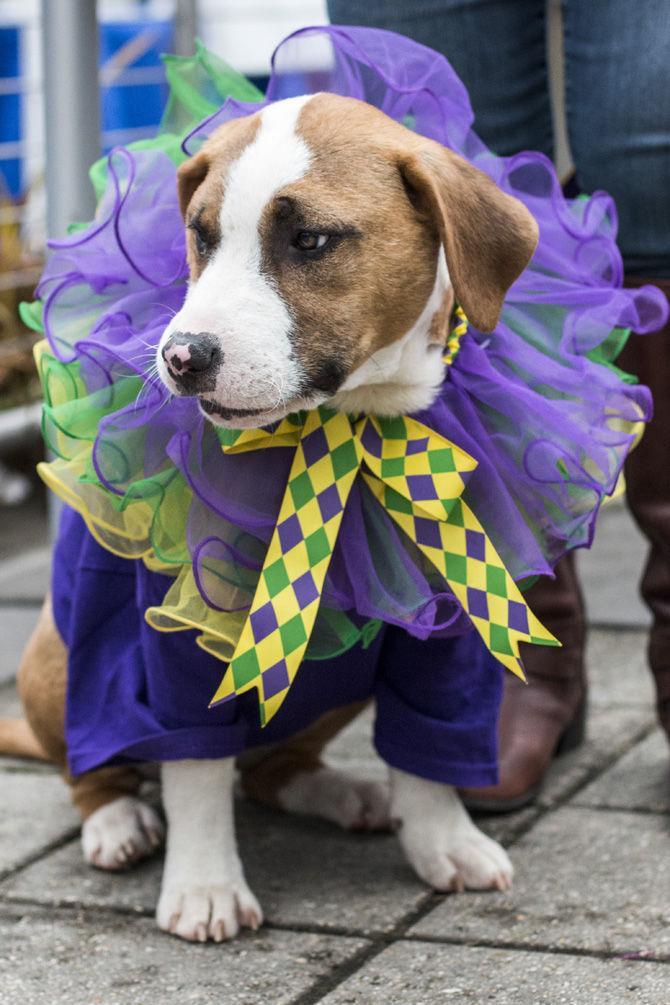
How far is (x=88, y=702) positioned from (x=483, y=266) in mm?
841

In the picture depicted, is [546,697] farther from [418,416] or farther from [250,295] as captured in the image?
[250,295]

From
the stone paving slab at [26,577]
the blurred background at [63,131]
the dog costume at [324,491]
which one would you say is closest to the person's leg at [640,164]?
the dog costume at [324,491]

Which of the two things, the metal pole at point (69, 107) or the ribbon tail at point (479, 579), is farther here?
the metal pole at point (69, 107)

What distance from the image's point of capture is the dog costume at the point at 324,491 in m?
1.89

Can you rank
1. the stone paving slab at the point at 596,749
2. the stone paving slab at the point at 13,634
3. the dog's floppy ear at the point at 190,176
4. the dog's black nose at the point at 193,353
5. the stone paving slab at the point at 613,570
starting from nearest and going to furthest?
the dog's black nose at the point at 193,353 < the dog's floppy ear at the point at 190,176 < the stone paving slab at the point at 596,749 < the stone paving slab at the point at 13,634 < the stone paving slab at the point at 613,570

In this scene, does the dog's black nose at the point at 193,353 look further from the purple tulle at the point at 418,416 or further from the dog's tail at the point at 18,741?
the dog's tail at the point at 18,741

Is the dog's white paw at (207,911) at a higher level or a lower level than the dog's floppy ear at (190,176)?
lower

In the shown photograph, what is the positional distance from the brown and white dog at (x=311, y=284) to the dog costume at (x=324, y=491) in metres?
0.09

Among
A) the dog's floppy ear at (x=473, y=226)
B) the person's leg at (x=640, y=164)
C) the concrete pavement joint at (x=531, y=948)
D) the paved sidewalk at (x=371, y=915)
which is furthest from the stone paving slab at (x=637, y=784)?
the dog's floppy ear at (x=473, y=226)

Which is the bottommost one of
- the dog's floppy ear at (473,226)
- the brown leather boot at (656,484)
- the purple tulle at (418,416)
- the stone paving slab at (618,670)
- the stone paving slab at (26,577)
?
the stone paving slab at (26,577)

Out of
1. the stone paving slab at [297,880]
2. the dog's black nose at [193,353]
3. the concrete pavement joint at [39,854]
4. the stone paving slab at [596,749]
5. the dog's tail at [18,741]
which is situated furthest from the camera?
the dog's tail at [18,741]

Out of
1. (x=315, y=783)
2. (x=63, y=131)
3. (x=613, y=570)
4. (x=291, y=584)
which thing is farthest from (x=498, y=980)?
(x=613, y=570)

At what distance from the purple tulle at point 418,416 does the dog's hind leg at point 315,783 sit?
46 centimetres

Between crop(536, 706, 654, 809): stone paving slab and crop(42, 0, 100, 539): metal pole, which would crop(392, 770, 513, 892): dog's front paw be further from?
crop(42, 0, 100, 539): metal pole
